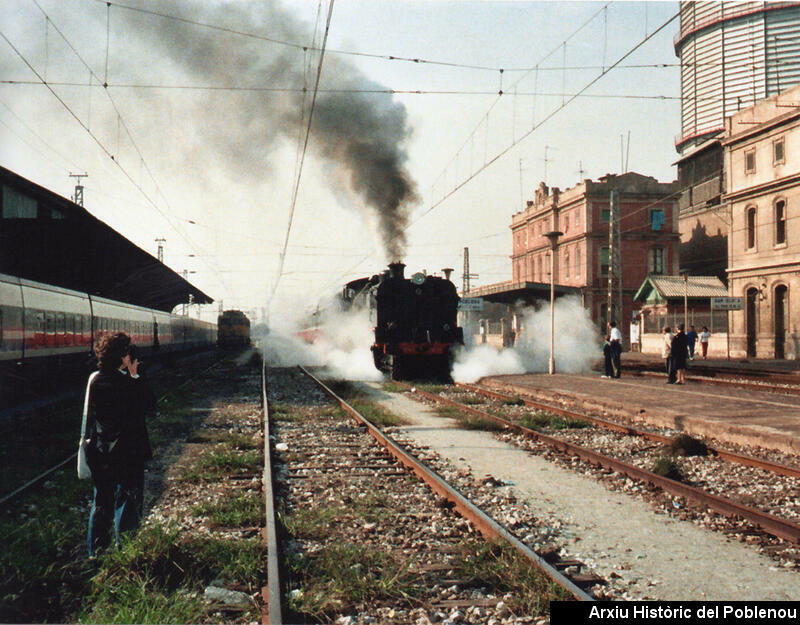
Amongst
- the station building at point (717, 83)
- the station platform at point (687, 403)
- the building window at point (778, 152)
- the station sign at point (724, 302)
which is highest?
the station building at point (717, 83)

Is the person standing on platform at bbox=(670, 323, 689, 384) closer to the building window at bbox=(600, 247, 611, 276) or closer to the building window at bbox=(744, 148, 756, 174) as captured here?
the building window at bbox=(744, 148, 756, 174)

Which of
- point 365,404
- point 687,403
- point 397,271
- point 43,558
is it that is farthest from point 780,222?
point 43,558

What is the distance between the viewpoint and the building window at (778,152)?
33.4 meters

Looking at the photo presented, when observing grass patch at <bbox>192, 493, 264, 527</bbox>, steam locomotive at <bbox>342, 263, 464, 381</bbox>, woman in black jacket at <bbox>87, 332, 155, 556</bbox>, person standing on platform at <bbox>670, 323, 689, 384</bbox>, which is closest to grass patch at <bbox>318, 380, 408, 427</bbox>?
steam locomotive at <bbox>342, 263, 464, 381</bbox>

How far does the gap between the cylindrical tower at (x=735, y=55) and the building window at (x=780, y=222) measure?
30.5 m

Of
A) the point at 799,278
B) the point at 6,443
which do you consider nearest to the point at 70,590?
the point at 6,443

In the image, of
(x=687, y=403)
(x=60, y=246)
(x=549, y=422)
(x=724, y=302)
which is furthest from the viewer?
(x=724, y=302)

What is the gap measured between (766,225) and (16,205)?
32.0m

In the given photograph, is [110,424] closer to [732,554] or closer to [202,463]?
[202,463]

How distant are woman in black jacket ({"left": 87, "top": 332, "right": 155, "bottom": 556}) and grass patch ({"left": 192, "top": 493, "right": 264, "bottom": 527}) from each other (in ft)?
3.47

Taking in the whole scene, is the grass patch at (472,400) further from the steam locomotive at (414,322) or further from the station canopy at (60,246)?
the station canopy at (60,246)

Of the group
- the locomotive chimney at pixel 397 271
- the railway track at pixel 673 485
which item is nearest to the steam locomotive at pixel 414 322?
the locomotive chimney at pixel 397 271
